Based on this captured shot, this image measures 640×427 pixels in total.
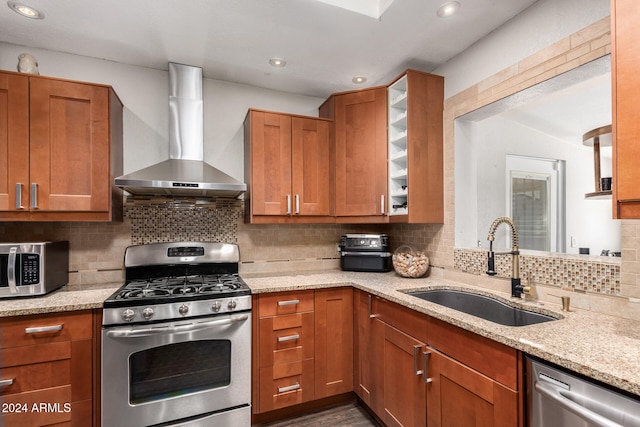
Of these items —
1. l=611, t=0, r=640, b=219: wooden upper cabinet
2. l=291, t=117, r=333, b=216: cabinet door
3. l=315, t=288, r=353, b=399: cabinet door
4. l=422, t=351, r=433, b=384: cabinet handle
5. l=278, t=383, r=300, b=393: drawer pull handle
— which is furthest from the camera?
l=291, t=117, r=333, b=216: cabinet door

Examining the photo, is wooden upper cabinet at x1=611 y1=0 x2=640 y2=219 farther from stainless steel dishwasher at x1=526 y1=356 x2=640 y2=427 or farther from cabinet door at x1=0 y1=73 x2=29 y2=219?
cabinet door at x1=0 y1=73 x2=29 y2=219

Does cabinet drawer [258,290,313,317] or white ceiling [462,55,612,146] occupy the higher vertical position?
white ceiling [462,55,612,146]

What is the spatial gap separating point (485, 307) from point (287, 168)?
5.59 ft

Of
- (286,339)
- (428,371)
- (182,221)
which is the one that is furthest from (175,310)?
(428,371)

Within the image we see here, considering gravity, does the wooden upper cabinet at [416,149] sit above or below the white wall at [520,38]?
below

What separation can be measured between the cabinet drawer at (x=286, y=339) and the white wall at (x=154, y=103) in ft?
4.24

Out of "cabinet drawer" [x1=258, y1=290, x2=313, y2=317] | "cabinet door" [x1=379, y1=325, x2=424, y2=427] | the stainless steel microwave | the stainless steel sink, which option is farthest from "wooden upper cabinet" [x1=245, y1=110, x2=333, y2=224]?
the stainless steel microwave

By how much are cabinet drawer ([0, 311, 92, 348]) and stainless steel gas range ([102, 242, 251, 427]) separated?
12 centimetres

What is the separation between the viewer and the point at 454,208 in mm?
2352

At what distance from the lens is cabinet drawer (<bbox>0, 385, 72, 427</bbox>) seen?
5.29 ft

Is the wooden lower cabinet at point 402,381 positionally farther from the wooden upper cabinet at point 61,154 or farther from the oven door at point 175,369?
the wooden upper cabinet at point 61,154

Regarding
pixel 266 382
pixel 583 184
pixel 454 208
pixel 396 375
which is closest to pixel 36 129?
pixel 266 382

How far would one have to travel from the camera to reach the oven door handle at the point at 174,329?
5.78 feet

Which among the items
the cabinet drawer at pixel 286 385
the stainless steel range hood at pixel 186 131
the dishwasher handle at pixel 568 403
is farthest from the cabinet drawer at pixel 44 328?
the dishwasher handle at pixel 568 403
